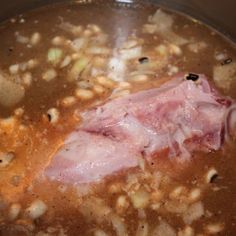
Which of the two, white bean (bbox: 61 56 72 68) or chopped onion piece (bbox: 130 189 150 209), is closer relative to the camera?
chopped onion piece (bbox: 130 189 150 209)

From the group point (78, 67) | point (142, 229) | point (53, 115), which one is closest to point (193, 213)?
point (142, 229)

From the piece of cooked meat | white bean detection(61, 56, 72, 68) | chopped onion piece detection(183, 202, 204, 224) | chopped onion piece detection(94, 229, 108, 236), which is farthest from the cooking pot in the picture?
chopped onion piece detection(94, 229, 108, 236)

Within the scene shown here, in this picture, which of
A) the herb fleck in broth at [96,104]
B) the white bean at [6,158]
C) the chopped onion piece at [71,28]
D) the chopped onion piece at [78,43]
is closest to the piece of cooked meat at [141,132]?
the herb fleck in broth at [96,104]

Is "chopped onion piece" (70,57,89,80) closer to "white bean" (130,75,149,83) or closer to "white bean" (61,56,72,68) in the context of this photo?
"white bean" (61,56,72,68)

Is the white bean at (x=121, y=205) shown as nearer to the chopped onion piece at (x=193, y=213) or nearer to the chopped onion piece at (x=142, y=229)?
the chopped onion piece at (x=142, y=229)

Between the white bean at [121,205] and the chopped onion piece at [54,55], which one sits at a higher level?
the chopped onion piece at [54,55]

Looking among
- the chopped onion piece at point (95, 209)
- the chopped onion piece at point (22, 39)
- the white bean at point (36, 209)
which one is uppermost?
the chopped onion piece at point (22, 39)

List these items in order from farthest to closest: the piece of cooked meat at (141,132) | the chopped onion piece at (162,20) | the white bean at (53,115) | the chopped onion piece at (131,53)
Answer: the chopped onion piece at (162,20) < the chopped onion piece at (131,53) < the white bean at (53,115) < the piece of cooked meat at (141,132)
